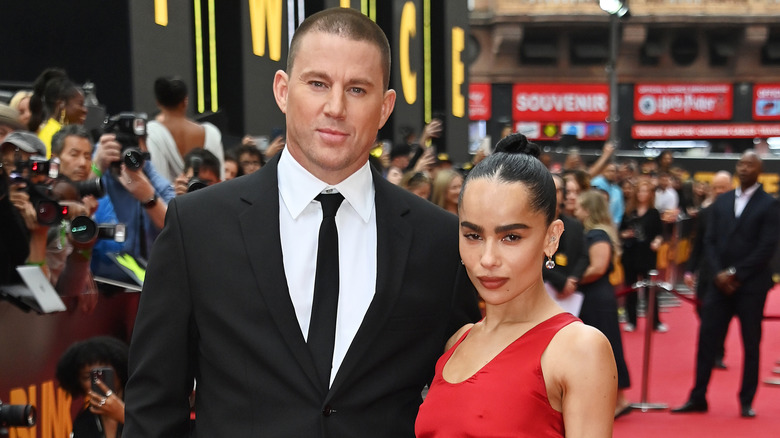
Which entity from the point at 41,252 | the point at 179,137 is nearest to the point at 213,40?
the point at 179,137

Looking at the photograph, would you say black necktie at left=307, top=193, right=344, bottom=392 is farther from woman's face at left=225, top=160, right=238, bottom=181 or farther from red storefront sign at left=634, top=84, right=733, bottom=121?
red storefront sign at left=634, top=84, right=733, bottom=121

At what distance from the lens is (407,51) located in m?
15.0

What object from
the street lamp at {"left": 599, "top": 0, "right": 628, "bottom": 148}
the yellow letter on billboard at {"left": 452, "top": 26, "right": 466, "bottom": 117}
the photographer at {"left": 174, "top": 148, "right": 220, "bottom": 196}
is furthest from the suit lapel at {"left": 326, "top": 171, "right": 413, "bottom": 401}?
the yellow letter on billboard at {"left": 452, "top": 26, "right": 466, "bottom": 117}

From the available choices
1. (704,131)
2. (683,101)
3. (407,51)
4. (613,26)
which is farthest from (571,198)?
(704,131)

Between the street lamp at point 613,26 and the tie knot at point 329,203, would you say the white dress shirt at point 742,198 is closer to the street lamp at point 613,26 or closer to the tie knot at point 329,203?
the tie knot at point 329,203

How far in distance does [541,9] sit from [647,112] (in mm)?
4765

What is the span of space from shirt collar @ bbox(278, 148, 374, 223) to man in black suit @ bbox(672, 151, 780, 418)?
5.65 metres

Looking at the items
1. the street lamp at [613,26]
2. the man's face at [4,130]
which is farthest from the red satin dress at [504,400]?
the street lamp at [613,26]

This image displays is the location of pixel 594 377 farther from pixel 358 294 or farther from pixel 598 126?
pixel 598 126

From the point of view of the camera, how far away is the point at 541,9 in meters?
31.3

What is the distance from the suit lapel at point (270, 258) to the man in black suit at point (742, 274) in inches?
228

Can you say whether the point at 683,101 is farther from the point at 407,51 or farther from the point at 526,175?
the point at 526,175

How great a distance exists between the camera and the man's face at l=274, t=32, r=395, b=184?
2.16 meters

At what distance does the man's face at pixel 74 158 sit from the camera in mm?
4809
